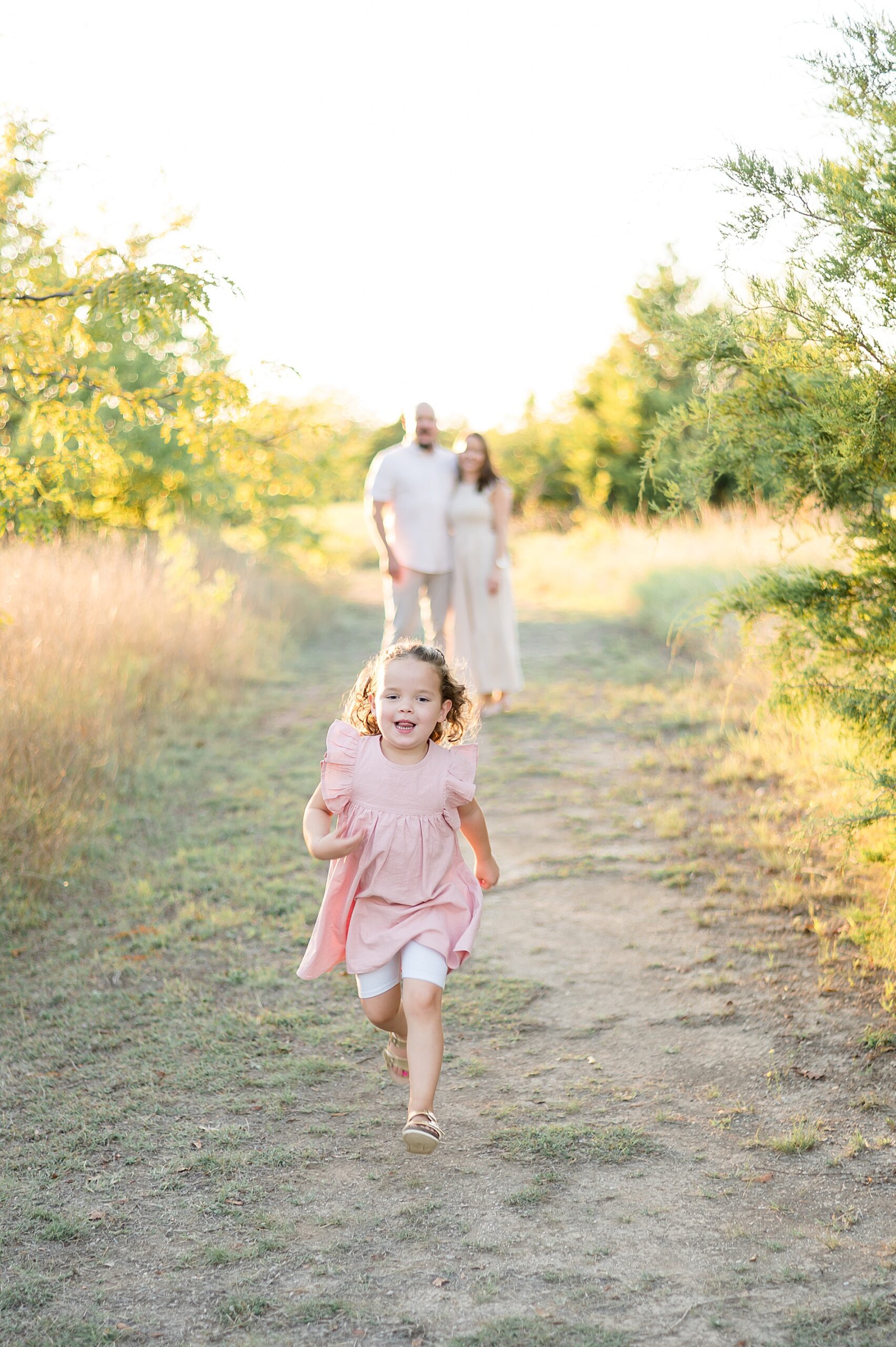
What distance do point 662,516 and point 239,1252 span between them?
8.91ft

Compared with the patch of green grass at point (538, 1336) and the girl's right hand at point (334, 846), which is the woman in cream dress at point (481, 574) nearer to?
the girl's right hand at point (334, 846)

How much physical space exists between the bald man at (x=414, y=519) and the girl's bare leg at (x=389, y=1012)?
15.4ft

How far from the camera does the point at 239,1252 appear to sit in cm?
290

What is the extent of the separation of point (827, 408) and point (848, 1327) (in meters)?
2.77

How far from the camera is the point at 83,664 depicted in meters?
7.25

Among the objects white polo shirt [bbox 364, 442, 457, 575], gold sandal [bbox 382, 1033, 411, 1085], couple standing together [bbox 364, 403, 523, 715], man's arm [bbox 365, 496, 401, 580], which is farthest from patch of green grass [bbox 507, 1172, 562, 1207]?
white polo shirt [bbox 364, 442, 457, 575]

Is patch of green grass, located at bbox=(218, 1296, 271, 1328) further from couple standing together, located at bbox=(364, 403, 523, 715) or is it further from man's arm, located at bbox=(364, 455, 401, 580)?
man's arm, located at bbox=(364, 455, 401, 580)

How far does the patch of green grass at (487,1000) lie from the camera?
169 inches

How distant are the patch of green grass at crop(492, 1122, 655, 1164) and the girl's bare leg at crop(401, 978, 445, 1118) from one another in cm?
32

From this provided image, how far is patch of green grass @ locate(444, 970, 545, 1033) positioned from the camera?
428cm

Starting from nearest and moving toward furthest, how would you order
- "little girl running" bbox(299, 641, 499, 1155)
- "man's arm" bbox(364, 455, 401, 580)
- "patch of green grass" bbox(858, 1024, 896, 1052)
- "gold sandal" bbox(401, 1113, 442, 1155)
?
"gold sandal" bbox(401, 1113, 442, 1155)
"little girl running" bbox(299, 641, 499, 1155)
"patch of green grass" bbox(858, 1024, 896, 1052)
"man's arm" bbox(364, 455, 401, 580)

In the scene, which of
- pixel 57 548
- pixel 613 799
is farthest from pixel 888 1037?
pixel 57 548

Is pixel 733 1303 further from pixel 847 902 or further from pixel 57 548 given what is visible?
pixel 57 548

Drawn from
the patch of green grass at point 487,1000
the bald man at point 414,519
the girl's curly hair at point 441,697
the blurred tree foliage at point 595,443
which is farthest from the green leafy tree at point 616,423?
the girl's curly hair at point 441,697
